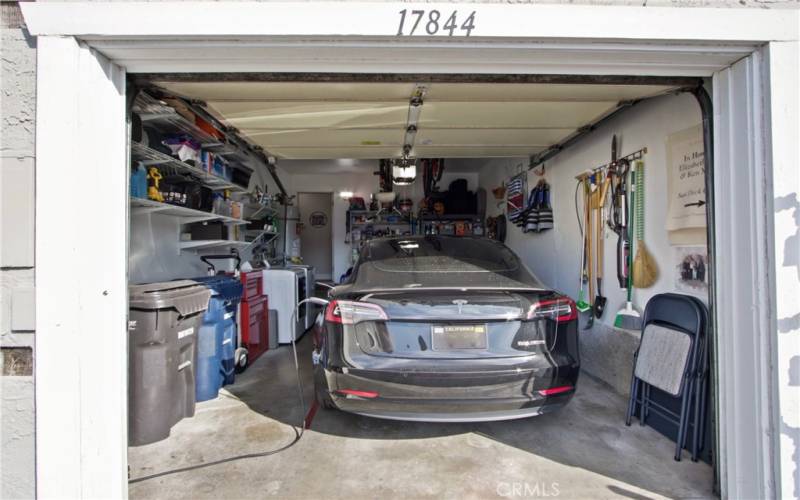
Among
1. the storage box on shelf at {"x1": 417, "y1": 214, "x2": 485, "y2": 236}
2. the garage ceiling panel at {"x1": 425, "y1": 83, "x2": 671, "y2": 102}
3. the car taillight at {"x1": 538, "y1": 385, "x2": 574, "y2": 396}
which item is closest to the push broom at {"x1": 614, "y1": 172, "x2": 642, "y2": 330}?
the garage ceiling panel at {"x1": 425, "y1": 83, "x2": 671, "y2": 102}

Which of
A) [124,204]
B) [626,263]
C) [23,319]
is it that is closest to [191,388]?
[23,319]

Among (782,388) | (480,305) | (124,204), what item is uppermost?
(124,204)

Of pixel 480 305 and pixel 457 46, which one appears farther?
pixel 480 305

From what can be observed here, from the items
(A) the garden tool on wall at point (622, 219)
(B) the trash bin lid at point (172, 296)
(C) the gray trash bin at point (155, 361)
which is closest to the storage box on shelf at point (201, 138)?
(B) the trash bin lid at point (172, 296)

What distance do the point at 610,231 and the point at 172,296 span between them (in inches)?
143

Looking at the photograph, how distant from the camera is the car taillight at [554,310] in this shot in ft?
6.63

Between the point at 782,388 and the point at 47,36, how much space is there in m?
3.18

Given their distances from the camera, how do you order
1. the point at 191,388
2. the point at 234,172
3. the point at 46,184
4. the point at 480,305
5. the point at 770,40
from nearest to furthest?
the point at 46,184
the point at 770,40
the point at 480,305
the point at 191,388
the point at 234,172

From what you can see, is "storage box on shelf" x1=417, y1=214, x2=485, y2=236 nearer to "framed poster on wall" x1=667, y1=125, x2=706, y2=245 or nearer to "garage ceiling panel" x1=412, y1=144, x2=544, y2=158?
"garage ceiling panel" x1=412, y1=144, x2=544, y2=158

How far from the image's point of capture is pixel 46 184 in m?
1.30

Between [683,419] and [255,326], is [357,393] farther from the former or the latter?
[255,326]

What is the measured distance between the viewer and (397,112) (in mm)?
2842

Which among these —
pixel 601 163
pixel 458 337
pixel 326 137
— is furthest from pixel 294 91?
pixel 601 163

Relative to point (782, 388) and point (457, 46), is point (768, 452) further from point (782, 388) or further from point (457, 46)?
point (457, 46)
